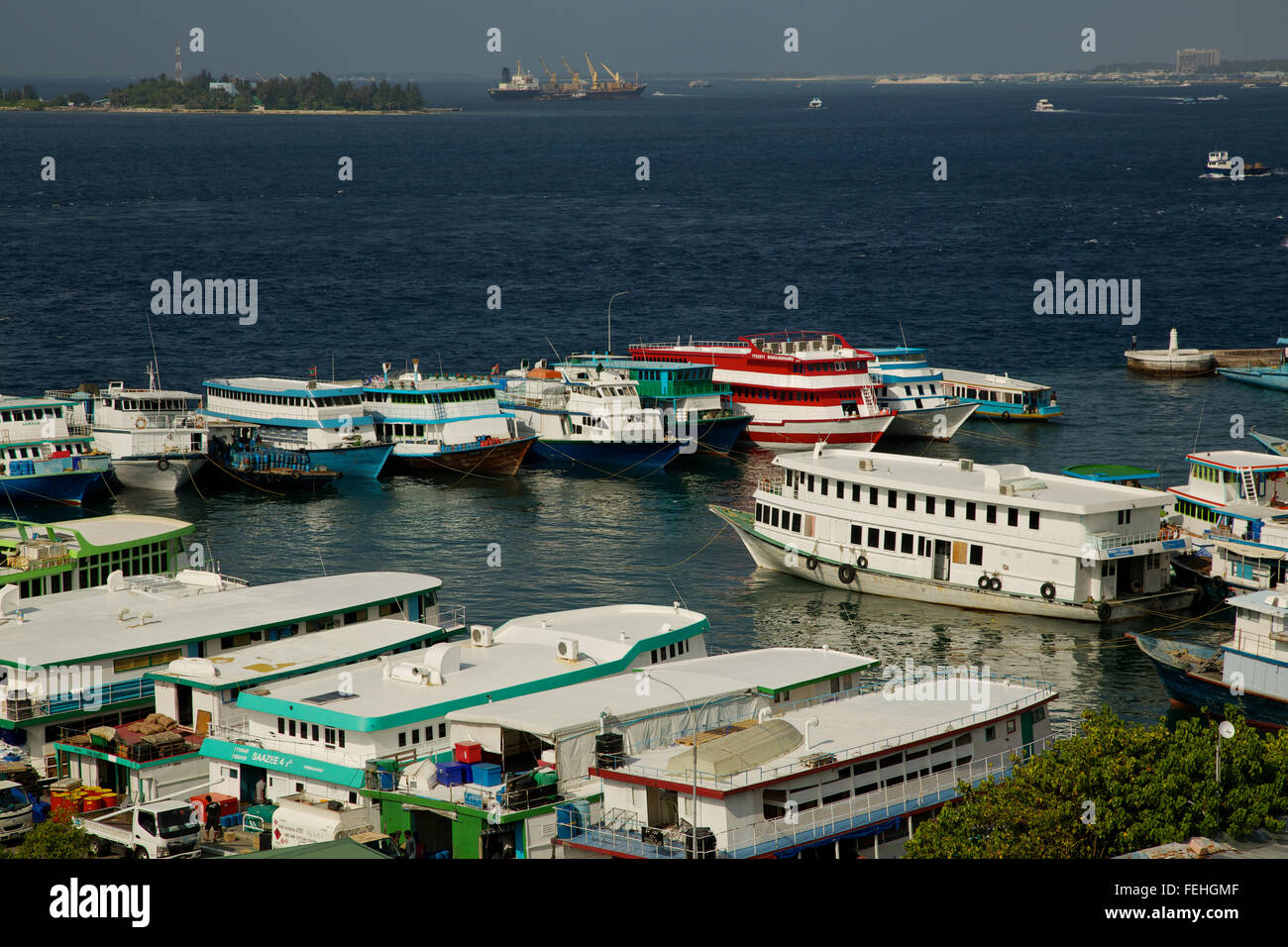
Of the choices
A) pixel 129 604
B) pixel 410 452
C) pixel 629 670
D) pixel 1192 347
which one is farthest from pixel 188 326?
pixel 629 670

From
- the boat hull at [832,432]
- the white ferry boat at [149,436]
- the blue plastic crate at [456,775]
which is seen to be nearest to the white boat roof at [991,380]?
the boat hull at [832,432]

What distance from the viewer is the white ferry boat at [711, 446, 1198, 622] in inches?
2228

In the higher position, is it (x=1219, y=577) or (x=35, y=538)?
(x=35, y=538)

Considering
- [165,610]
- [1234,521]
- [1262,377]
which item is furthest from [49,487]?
[1262,377]

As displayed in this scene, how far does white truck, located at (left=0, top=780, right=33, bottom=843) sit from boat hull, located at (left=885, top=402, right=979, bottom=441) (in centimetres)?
6217

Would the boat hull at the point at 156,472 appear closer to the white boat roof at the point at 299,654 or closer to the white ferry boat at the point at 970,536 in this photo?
the white ferry boat at the point at 970,536

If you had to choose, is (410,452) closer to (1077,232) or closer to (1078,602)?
(1078,602)

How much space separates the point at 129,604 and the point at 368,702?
12519mm

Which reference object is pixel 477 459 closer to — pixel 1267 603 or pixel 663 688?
pixel 1267 603

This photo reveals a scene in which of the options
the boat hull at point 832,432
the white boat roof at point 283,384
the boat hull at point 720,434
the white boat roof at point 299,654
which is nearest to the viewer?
the white boat roof at point 299,654

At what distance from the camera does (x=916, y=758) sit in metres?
34.5

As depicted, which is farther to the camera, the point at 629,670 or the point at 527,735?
the point at 629,670

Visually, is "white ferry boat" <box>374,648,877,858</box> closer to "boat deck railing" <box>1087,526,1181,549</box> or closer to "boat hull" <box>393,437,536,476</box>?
"boat deck railing" <box>1087,526,1181,549</box>

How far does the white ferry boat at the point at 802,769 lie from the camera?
3091 centimetres
